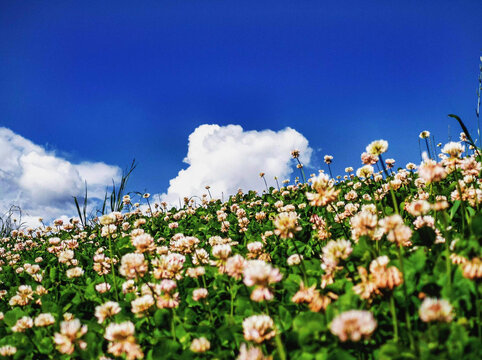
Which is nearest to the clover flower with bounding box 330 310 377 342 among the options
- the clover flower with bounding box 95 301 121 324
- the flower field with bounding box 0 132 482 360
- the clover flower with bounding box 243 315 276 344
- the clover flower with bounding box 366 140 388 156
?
the flower field with bounding box 0 132 482 360

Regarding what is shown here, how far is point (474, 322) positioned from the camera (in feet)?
5.19

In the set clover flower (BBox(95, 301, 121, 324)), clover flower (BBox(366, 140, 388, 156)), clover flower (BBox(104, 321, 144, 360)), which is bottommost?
clover flower (BBox(104, 321, 144, 360))

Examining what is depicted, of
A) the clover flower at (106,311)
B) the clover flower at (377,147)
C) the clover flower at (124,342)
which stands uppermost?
the clover flower at (377,147)

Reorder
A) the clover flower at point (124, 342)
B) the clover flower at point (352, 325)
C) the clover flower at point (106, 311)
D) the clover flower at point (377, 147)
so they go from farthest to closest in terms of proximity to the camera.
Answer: the clover flower at point (377, 147) → the clover flower at point (106, 311) → the clover flower at point (124, 342) → the clover flower at point (352, 325)

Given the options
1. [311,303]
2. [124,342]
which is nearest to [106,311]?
[124,342]

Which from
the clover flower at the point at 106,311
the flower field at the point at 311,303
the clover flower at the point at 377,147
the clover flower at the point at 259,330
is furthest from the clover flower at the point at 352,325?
the clover flower at the point at 377,147

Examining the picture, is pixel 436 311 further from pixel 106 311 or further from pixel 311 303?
pixel 106 311

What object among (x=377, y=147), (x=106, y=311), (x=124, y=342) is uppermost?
(x=377, y=147)

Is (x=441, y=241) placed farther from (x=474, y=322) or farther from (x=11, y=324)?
(x=11, y=324)

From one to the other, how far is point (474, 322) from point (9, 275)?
19.9ft

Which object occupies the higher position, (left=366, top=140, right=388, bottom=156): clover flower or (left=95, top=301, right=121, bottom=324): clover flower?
(left=366, top=140, right=388, bottom=156): clover flower

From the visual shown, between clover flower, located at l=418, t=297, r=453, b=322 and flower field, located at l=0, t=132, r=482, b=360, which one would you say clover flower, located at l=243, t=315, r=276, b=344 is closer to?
flower field, located at l=0, t=132, r=482, b=360

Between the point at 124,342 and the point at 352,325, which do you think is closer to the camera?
the point at 352,325

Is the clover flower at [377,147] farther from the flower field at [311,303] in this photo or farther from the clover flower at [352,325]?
the clover flower at [352,325]
